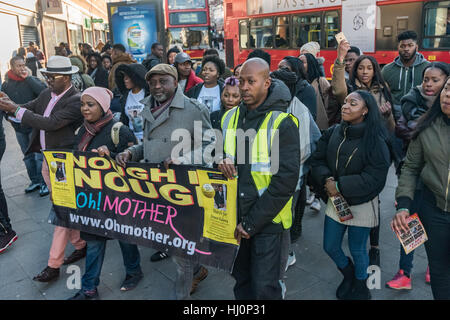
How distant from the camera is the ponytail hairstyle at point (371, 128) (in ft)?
10.8

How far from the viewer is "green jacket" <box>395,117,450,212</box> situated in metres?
2.64

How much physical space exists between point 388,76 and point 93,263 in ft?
13.7

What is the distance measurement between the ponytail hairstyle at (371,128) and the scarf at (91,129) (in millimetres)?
2203

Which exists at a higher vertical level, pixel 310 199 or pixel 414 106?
pixel 414 106

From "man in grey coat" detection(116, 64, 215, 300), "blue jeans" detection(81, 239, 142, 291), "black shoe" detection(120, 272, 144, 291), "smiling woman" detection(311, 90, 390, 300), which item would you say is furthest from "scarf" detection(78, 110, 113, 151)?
"smiling woman" detection(311, 90, 390, 300)

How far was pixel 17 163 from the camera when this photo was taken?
8.78m

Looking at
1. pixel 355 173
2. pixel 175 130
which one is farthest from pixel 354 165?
pixel 175 130

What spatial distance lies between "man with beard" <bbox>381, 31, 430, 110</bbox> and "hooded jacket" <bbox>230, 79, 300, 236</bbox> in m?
2.98

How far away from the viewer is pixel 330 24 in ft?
40.5

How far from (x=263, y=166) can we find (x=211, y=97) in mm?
2597

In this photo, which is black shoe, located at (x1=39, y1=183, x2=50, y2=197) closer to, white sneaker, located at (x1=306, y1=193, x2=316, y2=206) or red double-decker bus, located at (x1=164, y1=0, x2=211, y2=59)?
white sneaker, located at (x1=306, y1=193, x2=316, y2=206)

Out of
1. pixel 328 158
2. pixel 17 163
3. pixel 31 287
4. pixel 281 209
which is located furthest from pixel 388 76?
pixel 17 163

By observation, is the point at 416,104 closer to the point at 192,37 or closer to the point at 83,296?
the point at 83,296

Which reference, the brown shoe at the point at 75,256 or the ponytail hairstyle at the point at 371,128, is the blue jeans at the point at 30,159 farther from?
the ponytail hairstyle at the point at 371,128
